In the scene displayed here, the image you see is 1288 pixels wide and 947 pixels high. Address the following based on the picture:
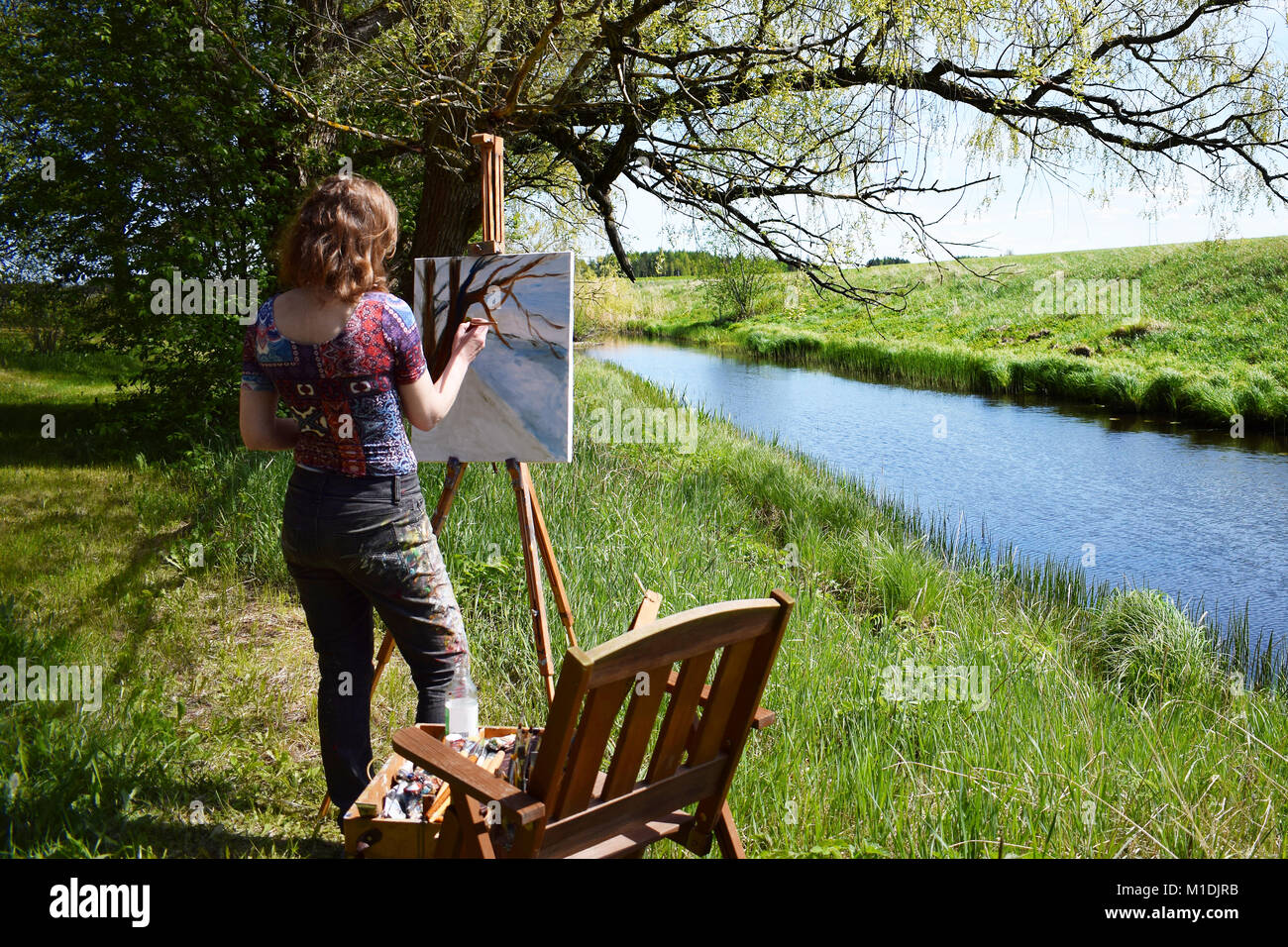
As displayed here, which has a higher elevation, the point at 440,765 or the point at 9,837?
the point at 440,765

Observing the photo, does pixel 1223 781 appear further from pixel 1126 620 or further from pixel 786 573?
pixel 786 573

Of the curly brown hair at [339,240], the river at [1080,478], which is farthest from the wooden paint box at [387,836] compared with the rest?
the river at [1080,478]

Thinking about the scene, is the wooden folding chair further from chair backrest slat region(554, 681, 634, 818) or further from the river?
the river

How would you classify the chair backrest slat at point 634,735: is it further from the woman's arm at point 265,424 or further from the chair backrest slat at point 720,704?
the woman's arm at point 265,424

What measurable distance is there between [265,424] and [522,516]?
37.8 inches

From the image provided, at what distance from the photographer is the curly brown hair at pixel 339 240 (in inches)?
77.7

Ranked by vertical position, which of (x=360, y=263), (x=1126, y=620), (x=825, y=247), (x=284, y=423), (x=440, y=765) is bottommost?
(x=1126, y=620)

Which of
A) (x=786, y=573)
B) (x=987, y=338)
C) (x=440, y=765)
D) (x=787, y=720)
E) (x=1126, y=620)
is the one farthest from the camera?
(x=987, y=338)

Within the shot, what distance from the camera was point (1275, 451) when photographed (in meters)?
10.7

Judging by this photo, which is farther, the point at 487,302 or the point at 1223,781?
the point at 487,302

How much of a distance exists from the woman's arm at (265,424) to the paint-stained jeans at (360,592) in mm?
130

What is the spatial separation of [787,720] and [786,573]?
2.32 m
